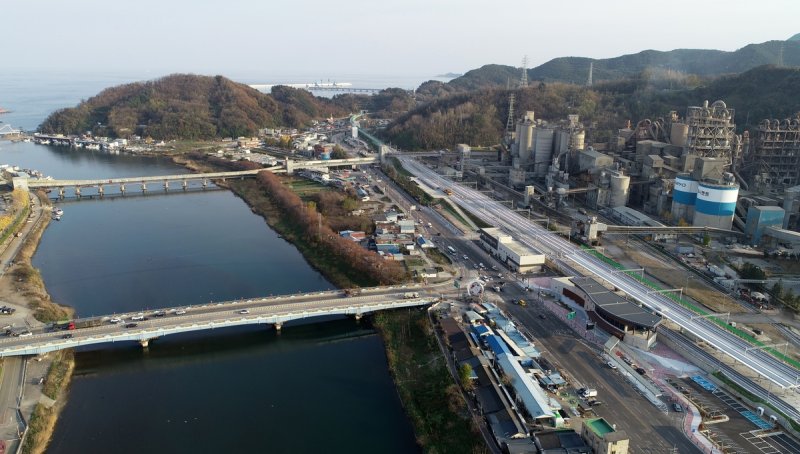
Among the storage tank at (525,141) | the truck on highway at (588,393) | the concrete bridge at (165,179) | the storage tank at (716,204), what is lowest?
the truck on highway at (588,393)

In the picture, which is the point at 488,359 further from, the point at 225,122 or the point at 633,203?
the point at 225,122

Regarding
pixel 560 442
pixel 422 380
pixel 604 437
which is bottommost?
pixel 422 380

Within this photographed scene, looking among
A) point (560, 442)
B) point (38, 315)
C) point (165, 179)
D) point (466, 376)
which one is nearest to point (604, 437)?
point (560, 442)

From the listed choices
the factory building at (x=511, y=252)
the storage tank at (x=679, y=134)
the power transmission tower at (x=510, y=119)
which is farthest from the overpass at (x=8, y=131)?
the storage tank at (x=679, y=134)

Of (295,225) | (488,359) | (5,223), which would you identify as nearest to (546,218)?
(295,225)

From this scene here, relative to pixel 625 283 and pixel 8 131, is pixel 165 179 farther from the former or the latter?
pixel 8 131

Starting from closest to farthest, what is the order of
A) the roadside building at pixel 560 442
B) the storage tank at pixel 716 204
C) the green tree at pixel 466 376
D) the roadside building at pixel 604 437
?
the roadside building at pixel 604 437, the roadside building at pixel 560 442, the green tree at pixel 466 376, the storage tank at pixel 716 204

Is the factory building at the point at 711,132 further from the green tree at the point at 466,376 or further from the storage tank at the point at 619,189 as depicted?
the green tree at the point at 466,376

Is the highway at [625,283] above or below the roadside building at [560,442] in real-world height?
above
